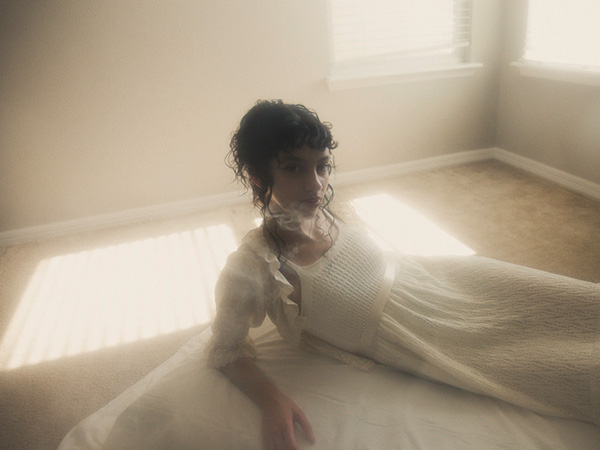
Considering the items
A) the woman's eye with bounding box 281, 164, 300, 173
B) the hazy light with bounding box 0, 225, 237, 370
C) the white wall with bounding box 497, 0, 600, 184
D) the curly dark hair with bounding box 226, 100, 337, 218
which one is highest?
the curly dark hair with bounding box 226, 100, 337, 218

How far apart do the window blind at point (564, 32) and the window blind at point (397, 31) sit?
41 centimetres

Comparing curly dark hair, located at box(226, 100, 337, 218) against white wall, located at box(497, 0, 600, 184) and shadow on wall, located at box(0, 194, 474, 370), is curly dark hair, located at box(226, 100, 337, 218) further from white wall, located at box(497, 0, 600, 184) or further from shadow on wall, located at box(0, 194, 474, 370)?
white wall, located at box(497, 0, 600, 184)

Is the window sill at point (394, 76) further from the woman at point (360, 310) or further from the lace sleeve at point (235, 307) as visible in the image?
the lace sleeve at point (235, 307)

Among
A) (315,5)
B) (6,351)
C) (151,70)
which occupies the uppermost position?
(315,5)

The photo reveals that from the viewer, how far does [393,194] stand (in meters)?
2.69

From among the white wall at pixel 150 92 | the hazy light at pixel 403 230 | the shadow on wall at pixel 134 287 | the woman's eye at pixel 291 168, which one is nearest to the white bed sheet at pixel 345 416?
the woman's eye at pixel 291 168

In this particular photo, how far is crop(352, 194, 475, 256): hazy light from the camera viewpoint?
2.00m

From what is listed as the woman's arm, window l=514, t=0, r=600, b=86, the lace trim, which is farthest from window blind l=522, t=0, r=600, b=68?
the woman's arm

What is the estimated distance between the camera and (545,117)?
2.61m

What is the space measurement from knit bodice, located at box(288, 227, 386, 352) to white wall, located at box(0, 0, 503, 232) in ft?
6.73

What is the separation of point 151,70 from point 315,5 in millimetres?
1075

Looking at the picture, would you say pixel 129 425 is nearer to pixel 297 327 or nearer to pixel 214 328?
pixel 214 328

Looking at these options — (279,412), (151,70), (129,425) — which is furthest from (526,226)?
(151,70)

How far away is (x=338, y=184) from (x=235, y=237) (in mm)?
977
